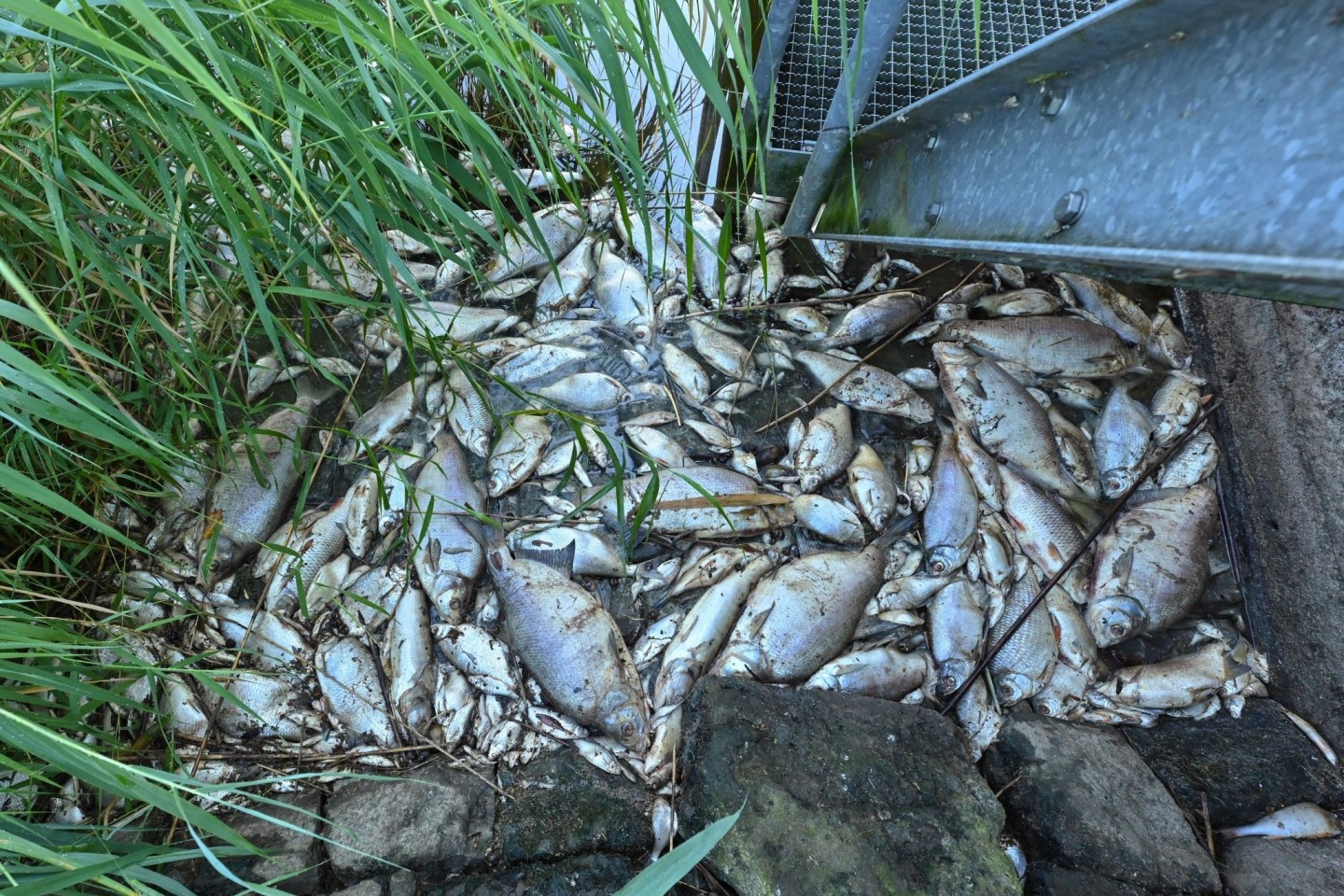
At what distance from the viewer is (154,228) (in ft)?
6.82

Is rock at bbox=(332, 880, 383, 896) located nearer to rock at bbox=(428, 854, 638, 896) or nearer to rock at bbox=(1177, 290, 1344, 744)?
rock at bbox=(428, 854, 638, 896)

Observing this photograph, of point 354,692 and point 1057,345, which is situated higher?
point 1057,345

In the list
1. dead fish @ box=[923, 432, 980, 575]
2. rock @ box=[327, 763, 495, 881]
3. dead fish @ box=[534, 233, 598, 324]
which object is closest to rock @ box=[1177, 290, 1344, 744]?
dead fish @ box=[923, 432, 980, 575]

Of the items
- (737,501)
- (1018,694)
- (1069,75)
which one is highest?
(1069,75)

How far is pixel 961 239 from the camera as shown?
6.74 ft

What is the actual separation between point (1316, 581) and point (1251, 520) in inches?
11.9

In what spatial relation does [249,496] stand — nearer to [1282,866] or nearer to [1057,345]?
[1057,345]

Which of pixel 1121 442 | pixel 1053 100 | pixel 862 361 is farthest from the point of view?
pixel 862 361

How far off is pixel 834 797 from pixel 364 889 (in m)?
1.07

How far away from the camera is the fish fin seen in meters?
2.40

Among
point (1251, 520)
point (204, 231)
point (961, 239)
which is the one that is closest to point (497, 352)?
point (204, 231)

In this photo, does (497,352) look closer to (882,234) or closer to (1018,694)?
(882,234)

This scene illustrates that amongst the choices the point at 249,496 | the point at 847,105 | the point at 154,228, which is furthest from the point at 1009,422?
the point at 154,228

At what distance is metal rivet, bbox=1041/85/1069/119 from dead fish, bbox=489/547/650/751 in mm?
1658
